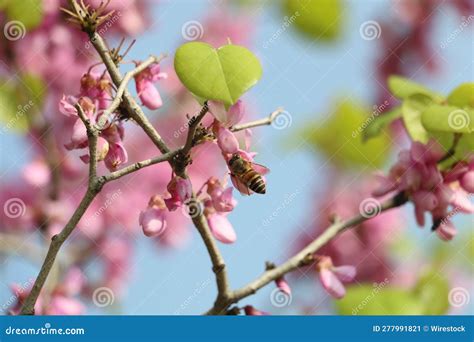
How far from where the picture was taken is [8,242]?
3.29 meters

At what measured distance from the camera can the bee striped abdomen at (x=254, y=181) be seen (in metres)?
2.07

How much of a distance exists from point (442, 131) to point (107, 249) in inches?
81.0

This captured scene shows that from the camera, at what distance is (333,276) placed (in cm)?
250

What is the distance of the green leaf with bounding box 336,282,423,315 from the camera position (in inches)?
108

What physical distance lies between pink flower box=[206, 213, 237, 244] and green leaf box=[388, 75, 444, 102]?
84 centimetres

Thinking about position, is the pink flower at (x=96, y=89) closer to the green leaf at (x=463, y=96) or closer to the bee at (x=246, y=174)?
the bee at (x=246, y=174)

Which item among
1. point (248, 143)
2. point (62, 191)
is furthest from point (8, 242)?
point (248, 143)

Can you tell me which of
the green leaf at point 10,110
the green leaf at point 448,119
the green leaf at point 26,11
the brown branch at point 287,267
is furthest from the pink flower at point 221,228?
the green leaf at point 10,110

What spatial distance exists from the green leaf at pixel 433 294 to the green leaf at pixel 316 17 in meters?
1.36

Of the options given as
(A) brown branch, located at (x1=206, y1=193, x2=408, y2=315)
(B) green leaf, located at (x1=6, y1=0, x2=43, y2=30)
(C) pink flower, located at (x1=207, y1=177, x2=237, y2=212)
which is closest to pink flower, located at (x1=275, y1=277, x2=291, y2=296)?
(A) brown branch, located at (x1=206, y1=193, x2=408, y2=315)

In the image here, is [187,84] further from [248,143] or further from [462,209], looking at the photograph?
[462,209]

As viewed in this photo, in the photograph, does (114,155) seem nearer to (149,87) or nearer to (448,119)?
(149,87)

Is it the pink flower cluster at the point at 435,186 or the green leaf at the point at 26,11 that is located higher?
the pink flower cluster at the point at 435,186

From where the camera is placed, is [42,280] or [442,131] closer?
[42,280]
